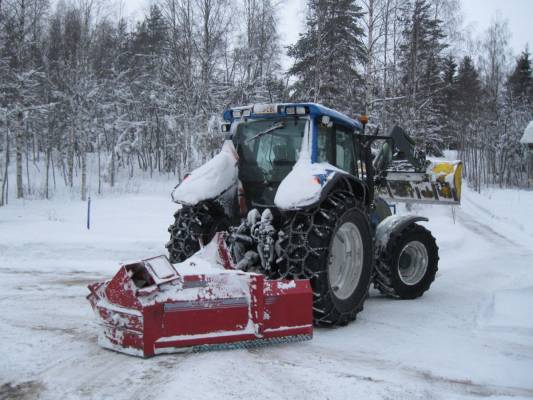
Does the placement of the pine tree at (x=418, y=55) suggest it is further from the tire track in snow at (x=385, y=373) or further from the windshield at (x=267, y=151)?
the tire track in snow at (x=385, y=373)

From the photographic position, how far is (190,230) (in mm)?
5285

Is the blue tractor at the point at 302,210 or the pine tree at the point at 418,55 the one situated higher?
the pine tree at the point at 418,55

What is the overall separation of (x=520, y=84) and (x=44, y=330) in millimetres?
49373

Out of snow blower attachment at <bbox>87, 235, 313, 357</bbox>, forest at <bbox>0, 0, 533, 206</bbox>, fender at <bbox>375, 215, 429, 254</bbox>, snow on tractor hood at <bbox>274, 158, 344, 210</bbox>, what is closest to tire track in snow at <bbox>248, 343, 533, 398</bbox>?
snow blower attachment at <bbox>87, 235, 313, 357</bbox>

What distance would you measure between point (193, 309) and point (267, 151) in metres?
2.26

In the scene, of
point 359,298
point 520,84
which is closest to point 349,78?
point 359,298

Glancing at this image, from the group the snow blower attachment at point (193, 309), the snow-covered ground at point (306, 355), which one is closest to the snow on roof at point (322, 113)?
Result: the snow blower attachment at point (193, 309)

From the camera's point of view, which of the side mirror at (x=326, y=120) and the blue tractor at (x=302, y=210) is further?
the side mirror at (x=326, y=120)

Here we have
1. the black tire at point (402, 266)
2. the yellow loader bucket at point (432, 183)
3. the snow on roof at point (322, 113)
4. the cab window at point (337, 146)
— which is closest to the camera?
the snow on roof at point (322, 113)

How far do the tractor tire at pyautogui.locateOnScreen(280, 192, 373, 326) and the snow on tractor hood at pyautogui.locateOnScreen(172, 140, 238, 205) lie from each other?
1084 mm

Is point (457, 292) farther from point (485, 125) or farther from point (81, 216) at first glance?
point (485, 125)

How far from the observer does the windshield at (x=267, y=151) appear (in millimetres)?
5289

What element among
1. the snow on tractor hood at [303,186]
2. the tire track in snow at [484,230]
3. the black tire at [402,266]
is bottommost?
the tire track in snow at [484,230]

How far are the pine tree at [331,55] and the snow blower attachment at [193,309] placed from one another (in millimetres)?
16608
